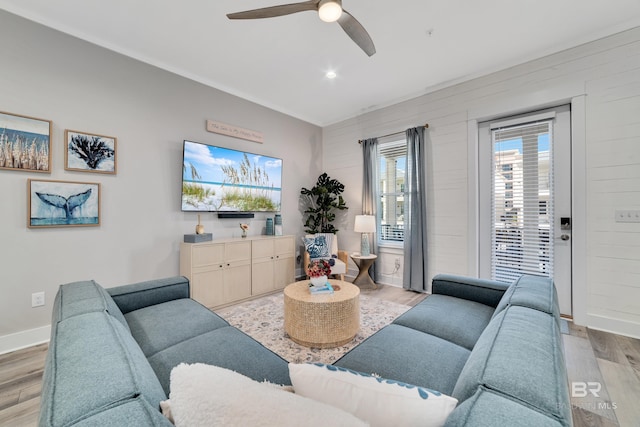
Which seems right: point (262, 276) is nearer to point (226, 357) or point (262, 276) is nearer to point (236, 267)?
point (236, 267)

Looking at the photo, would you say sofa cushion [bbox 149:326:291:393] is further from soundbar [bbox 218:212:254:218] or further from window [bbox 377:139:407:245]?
window [bbox 377:139:407:245]

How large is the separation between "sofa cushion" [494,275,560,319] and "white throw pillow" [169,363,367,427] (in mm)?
1152

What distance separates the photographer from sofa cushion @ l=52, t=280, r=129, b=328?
1088 mm

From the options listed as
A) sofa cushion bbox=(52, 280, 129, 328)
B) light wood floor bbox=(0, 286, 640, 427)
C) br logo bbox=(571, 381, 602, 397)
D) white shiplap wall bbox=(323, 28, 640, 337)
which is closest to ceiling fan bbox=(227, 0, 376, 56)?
white shiplap wall bbox=(323, 28, 640, 337)

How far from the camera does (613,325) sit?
246 centimetres

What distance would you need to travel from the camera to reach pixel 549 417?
56 centimetres

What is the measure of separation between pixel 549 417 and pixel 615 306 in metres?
3.05

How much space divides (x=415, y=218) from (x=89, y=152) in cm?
392

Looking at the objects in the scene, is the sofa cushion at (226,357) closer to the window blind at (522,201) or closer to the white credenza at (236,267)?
the white credenza at (236,267)

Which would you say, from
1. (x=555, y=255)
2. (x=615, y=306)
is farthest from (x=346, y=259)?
(x=615, y=306)

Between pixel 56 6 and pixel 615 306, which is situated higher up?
pixel 56 6

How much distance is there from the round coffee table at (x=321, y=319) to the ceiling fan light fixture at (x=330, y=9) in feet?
7.05

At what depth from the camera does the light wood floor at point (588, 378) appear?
1506 millimetres

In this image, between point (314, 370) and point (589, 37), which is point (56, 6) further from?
point (589, 37)
